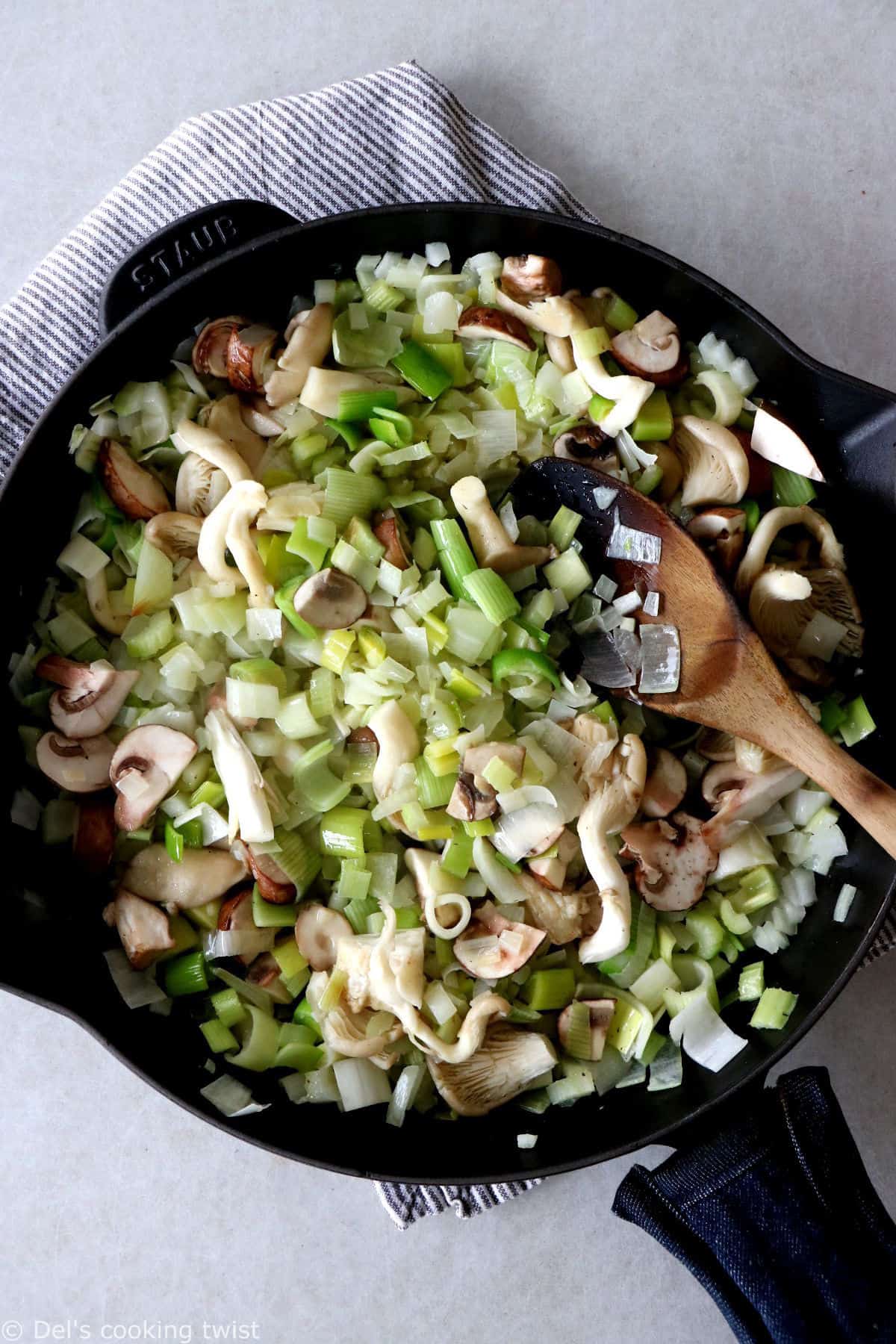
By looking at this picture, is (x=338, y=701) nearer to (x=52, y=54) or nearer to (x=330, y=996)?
(x=330, y=996)

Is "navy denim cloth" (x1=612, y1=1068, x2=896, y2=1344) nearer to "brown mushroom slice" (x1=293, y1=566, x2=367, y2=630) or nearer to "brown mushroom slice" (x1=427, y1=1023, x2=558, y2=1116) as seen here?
"brown mushroom slice" (x1=427, y1=1023, x2=558, y2=1116)

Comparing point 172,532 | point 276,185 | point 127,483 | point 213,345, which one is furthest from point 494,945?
point 276,185

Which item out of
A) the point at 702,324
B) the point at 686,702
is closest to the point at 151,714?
the point at 686,702

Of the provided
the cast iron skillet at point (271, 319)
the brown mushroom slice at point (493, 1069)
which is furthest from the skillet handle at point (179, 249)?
the brown mushroom slice at point (493, 1069)

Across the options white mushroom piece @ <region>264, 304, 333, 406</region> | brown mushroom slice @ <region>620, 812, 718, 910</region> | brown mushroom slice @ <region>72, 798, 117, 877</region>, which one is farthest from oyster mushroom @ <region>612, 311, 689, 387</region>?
brown mushroom slice @ <region>72, 798, 117, 877</region>

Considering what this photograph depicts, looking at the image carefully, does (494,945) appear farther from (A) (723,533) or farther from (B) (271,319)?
(B) (271,319)
